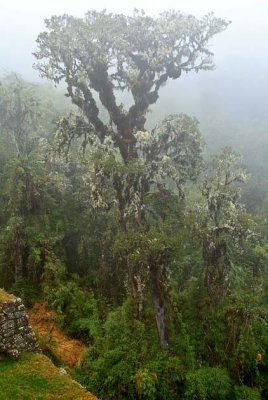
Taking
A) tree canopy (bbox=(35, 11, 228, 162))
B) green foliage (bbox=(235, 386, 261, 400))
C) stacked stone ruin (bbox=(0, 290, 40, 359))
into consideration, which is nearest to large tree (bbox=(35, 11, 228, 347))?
tree canopy (bbox=(35, 11, 228, 162))

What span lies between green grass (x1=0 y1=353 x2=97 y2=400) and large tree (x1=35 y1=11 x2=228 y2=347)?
20.4 ft

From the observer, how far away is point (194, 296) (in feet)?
56.5

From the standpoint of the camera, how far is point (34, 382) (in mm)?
10047

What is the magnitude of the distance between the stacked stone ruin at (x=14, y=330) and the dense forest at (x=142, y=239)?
399 cm

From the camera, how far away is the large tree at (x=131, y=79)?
1730 cm

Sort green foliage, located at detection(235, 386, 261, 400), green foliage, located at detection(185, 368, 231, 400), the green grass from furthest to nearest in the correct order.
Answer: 1. green foliage, located at detection(235, 386, 261, 400)
2. green foliage, located at detection(185, 368, 231, 400)
3. the green grass

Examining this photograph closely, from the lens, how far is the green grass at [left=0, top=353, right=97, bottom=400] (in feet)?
30.9

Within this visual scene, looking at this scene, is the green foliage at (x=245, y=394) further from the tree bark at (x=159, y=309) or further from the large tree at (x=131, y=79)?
the large tree at (x=131, y=79)

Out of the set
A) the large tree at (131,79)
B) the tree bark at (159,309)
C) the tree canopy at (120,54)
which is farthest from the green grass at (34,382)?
the tree canopy at (120,54)

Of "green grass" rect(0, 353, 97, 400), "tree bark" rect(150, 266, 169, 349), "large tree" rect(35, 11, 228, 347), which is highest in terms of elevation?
"large tree" rect(35, 11, 228, 347)

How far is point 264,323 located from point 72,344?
321 inches

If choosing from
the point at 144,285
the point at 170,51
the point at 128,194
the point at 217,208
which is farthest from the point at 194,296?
the point at 170,51

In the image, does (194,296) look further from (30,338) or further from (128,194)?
(30,338)

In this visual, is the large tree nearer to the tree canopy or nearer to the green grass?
the tree canopy
